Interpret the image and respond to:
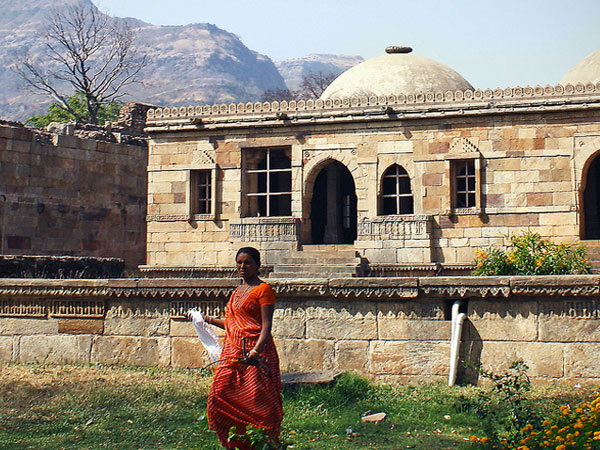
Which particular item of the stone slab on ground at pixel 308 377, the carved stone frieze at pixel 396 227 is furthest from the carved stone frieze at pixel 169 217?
the stone slab on ground at pixel 308 377

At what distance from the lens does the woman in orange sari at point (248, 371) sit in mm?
5984

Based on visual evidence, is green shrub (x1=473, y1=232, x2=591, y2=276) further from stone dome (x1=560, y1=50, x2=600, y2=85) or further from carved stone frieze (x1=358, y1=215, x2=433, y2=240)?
stone dome (x1=560, y1=50, x2=600, y2=85)

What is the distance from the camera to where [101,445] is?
6684mm

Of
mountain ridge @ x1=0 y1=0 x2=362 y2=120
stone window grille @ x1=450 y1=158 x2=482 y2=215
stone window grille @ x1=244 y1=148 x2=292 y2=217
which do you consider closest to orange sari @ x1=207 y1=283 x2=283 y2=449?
stone window grille @ x1=450 y1=158 x2=482 y2=215

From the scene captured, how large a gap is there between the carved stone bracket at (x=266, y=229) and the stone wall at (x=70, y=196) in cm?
492

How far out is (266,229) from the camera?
59.1 ft

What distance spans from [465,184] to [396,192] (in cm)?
144

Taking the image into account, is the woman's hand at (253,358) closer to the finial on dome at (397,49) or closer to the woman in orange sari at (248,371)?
the woman in orange sari at (248,371)

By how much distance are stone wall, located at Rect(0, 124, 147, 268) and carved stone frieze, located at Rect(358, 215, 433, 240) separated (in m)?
7.40

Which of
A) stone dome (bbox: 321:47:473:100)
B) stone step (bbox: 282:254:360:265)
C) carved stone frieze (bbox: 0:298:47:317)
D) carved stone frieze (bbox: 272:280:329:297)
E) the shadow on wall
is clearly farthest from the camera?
stone dome (bbox: 321:47:473:100)

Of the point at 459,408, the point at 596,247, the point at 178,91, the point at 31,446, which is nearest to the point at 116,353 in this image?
the point at 31,446

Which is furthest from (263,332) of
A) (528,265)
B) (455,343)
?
(528,265)

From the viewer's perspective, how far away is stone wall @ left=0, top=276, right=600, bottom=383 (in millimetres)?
8102

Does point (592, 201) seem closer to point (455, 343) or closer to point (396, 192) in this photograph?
point (396, 192)
